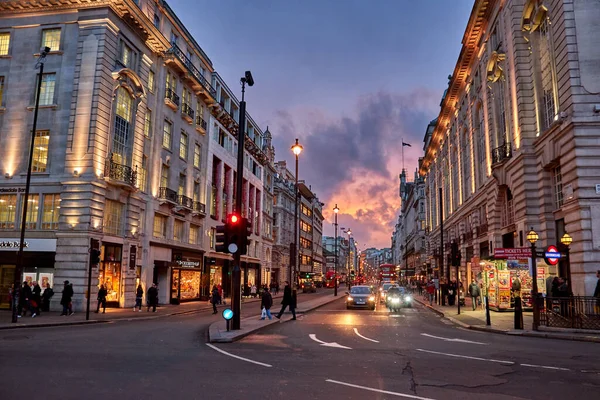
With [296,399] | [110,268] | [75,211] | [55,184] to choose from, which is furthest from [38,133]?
[296,399]

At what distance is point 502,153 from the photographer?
1249 inches

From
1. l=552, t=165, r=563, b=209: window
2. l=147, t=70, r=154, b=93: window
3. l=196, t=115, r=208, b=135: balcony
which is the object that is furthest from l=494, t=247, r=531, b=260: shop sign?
l=196, t=115, r=208, b=135: balcony

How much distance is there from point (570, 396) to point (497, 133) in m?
29.4

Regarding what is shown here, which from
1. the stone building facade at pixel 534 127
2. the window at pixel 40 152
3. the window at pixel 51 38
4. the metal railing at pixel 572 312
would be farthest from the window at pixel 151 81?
the metal railing at pixel 572 312

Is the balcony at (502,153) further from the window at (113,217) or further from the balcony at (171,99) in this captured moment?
the window at (113,217)

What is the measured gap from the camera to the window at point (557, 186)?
25.3 metres

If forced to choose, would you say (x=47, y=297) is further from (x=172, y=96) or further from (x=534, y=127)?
(x=534, y=127)

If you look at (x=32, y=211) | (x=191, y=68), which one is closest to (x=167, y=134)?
(x=191, y=68)

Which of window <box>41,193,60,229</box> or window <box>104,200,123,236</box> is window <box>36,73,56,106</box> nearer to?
window <box>41,193,60,229</box>

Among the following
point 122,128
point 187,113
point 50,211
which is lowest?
point 50,211

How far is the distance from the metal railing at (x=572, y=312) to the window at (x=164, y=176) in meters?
28.3

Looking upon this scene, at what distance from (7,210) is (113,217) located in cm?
609

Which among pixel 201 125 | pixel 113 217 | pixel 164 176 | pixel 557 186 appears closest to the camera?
pixel 557 186

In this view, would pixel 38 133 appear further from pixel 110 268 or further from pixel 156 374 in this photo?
pixel 156 374
